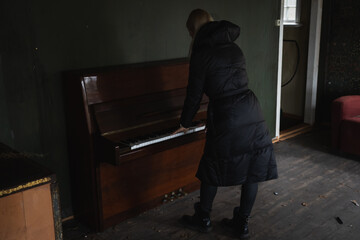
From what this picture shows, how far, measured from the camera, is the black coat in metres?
2.42

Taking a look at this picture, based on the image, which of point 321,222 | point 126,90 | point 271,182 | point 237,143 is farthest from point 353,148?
point 126,90

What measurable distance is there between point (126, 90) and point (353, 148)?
8.27ft

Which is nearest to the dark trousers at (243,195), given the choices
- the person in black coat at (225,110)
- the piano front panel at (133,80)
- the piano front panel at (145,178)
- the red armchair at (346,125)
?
the person in black coat at (225,110)

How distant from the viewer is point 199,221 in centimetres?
286

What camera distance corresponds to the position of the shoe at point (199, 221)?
9.29 feet

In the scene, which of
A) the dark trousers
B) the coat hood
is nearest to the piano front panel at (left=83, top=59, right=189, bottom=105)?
the coat hood

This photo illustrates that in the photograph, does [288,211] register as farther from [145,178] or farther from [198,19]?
[198,19]

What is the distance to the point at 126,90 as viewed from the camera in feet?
9.28

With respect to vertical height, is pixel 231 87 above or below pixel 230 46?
below

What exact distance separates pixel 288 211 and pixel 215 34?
153 centimetres

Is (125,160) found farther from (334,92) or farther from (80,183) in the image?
(334,92)

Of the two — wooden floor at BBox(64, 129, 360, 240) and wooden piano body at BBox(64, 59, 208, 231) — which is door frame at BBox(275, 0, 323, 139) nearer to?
wooden floor at BBox(64, 129, 360, 240)

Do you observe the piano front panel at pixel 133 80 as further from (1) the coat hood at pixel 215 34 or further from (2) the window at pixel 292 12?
(2) the window at pixel 292 12

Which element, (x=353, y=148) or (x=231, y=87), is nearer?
(x=231, y=87)
